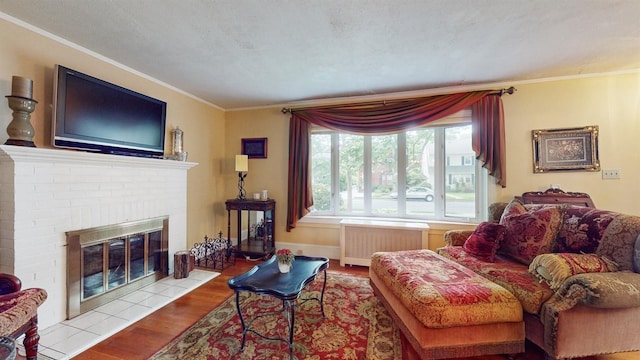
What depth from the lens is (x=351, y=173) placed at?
380 cm

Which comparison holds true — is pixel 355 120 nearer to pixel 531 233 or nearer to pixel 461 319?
pixel 531 233

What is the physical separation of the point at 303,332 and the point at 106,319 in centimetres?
165

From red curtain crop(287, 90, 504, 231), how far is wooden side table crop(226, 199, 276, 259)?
0.97 ft

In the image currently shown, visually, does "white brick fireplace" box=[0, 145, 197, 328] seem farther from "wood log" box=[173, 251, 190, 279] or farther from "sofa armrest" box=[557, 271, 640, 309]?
"sofa armrest" box=[557, 271, 640, 309]

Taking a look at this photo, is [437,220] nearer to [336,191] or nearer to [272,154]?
[336,191]

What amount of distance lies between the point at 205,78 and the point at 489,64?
3141 millimetres

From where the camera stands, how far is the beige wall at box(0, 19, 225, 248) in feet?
6.23

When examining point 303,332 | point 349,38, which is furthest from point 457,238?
point 349,38

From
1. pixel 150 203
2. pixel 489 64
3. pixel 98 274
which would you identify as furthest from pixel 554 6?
pixel 98 274

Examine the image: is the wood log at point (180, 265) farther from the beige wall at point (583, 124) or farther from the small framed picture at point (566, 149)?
the small framed picture at point (566, 149)

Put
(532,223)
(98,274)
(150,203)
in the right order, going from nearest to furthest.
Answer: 1. (532,223)
2. (98,274)
3. (150,203)

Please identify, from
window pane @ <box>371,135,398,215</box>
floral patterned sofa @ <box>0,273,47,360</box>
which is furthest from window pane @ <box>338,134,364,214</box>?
floral patterned sofa @ <box>0,273,47,360</box>

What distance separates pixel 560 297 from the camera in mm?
1479

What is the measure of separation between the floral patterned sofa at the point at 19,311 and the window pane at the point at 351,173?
313cm
